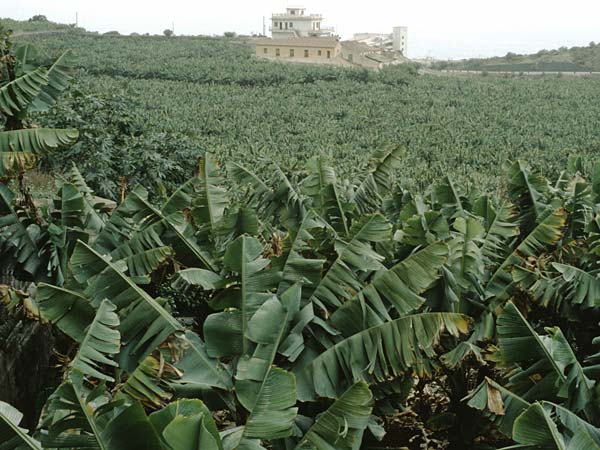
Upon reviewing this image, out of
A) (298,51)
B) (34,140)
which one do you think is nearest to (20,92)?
(34,140)

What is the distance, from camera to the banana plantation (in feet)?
14.3

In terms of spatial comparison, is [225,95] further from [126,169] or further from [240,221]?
[240,221]

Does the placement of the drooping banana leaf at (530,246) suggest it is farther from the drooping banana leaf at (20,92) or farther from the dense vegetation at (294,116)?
the dense vegetation at (294,116)

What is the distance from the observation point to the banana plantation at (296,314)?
4.37 meters

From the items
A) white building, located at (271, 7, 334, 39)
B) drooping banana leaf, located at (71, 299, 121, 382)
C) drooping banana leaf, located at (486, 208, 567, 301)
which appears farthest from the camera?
white building, located at (271, 7, 334, 39)

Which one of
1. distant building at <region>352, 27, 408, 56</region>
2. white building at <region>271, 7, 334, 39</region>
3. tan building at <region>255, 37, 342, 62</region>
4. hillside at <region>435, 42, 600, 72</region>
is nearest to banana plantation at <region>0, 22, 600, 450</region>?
tan building at <region>255, 37, 342, 62</region>

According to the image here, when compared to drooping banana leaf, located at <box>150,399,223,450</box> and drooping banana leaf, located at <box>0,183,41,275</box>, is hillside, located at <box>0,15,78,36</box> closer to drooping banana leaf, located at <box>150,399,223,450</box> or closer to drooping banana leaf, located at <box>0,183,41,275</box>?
drooping banana leaf, located at <box>0,183,41,275</box>

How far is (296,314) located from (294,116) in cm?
4187

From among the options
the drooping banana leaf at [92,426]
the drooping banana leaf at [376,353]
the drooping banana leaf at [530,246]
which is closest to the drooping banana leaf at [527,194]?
the drooping banana leaf at [530,246]

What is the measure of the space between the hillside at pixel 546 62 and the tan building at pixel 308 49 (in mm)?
26396

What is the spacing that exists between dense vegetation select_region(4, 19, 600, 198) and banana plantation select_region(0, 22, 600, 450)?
9.12m

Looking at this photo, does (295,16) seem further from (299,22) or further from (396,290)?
(396,290)

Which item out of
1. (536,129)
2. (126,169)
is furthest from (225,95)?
(126,169)

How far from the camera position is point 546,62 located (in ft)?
300
